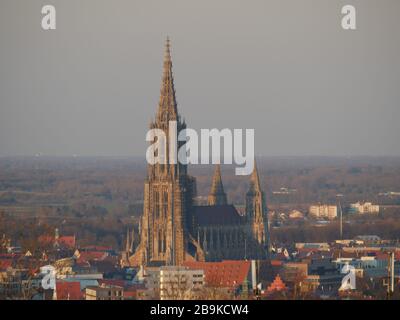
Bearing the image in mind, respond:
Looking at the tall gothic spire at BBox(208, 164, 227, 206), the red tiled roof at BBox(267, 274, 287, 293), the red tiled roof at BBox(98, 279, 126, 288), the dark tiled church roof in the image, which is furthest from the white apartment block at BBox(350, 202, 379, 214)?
the red tiled roof at BBox(267, 274, 287, 293)

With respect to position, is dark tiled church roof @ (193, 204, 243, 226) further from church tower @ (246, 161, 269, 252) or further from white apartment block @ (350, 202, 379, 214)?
white apartment block @ (350, 202, 379, 214)

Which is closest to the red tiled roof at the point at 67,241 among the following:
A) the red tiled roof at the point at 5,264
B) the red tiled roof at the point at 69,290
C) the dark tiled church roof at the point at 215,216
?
the dark tiled church roof at the point at 215,216

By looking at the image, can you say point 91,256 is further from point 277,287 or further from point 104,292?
point 277,287

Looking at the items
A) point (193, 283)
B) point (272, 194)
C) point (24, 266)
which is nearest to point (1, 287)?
point (24, 266)

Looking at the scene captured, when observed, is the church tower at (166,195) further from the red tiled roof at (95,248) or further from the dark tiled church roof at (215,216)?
the red tiled roof at (95,248)

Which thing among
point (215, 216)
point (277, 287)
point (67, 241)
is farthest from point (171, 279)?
point (67, 241)
